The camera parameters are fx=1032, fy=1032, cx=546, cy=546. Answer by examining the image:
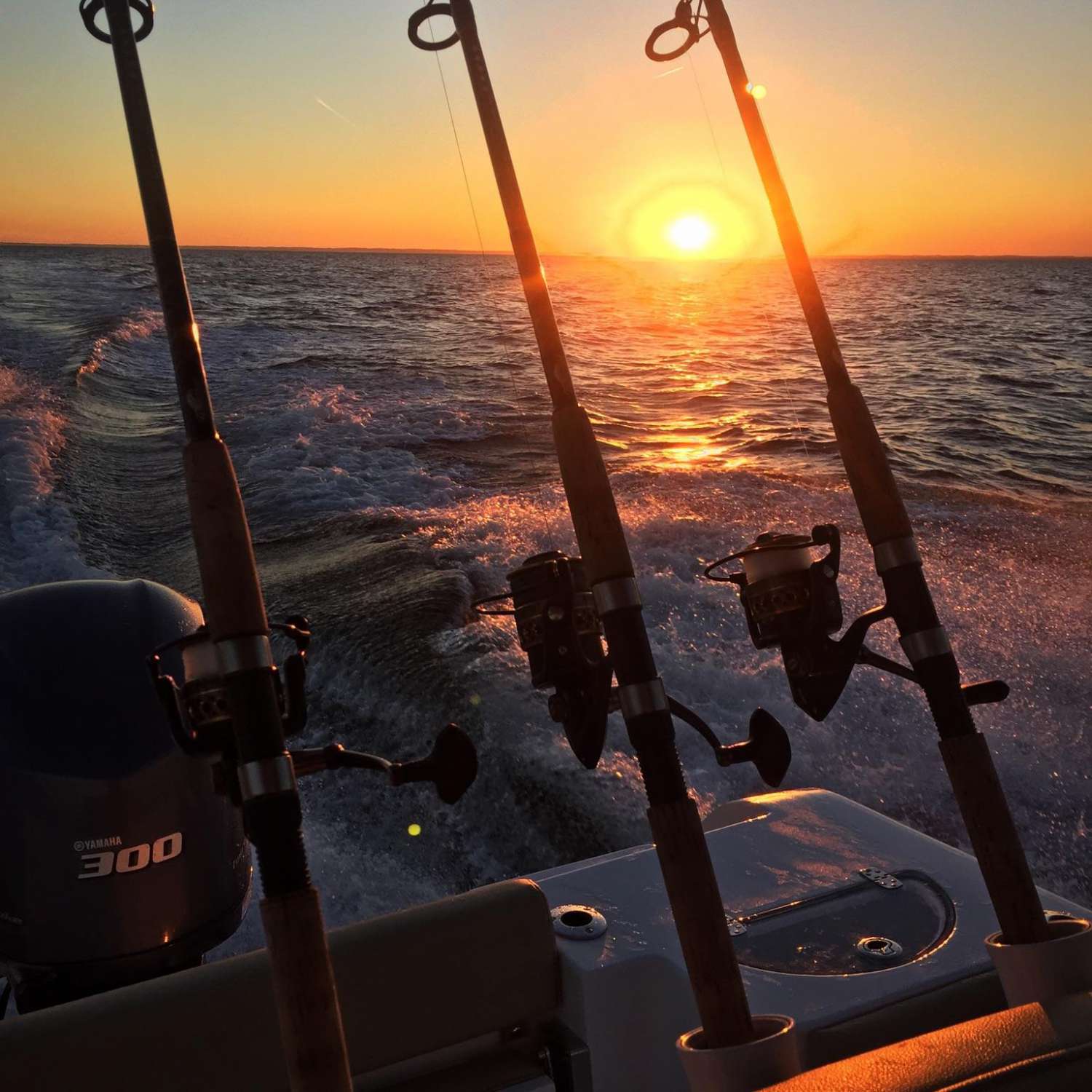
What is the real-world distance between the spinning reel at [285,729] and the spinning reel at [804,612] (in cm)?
43

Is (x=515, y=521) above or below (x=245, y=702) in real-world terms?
above

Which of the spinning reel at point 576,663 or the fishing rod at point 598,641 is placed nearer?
the fishing rod at point 598,641

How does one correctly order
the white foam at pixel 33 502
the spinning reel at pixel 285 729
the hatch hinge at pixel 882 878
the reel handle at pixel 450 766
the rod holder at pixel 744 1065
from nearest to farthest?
1. the rod holder at pixel 744 1065
2. the spinning reel at pixel 285 729
3. the reel handle at pixel 450 766
4. the hatch hinge at pixel 882 878
5. the white foam at pixel 33 502

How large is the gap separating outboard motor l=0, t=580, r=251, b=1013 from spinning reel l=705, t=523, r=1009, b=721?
842mm

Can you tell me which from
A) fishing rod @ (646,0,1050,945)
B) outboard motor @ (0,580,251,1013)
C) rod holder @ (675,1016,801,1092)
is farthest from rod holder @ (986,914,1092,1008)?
outboard motor @ (0,580,251,1013)

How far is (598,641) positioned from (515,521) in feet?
15.8

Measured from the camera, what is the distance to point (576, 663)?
1.31 meters

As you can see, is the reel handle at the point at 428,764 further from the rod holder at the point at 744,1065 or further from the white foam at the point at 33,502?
the white foam at the point at 33,502

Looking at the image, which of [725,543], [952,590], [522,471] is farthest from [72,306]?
[952,590]

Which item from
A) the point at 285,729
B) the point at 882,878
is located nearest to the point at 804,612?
the point at 285,729

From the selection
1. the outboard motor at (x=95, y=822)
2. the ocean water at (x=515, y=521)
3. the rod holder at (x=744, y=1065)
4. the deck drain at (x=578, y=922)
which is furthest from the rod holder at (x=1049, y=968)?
the ocean water at (x=515, y=521)

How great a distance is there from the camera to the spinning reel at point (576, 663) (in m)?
1.25

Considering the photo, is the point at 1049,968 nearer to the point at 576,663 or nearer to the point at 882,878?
the point at 576,663

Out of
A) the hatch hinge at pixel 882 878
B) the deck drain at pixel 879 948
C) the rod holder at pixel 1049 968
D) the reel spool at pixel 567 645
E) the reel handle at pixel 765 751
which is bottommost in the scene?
the deck drain at pixel 879 948
